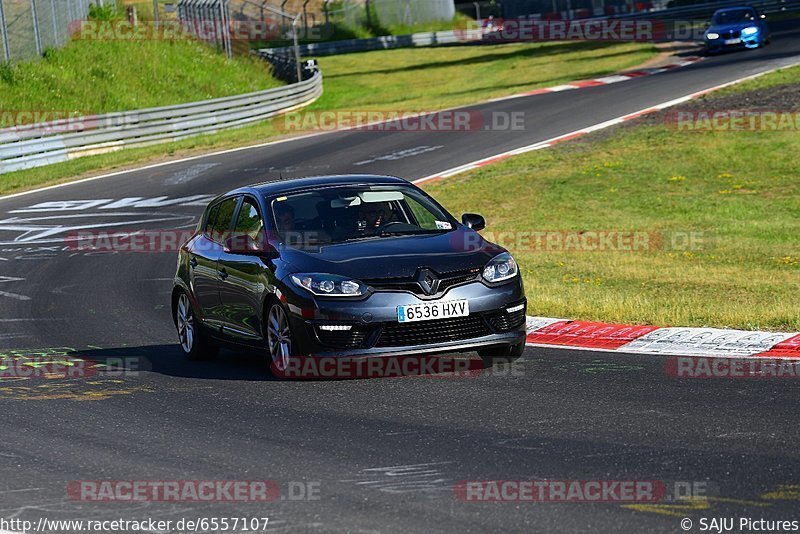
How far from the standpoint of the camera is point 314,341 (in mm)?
9633

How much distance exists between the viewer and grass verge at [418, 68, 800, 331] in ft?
43.1

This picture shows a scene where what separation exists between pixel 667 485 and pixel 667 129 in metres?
22.2

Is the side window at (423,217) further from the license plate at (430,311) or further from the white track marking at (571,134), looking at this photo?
the white track marking at (571,134)

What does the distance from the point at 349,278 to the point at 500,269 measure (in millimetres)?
1216

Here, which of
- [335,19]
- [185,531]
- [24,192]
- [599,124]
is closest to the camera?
[185,531]

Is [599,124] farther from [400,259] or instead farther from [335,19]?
[335,19]

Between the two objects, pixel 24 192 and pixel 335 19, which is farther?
pixel 335 19

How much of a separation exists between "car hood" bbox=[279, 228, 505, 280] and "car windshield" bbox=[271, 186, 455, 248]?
203mm

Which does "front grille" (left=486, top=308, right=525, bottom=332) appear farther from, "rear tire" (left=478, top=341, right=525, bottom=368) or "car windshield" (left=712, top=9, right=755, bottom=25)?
"car windshield" (left=712, top=9, right=755, bottom=25)

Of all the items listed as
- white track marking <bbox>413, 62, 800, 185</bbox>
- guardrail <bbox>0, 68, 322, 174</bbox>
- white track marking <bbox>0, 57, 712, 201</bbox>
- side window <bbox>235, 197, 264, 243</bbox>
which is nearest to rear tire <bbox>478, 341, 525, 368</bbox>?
side window <bbox>235, 197, 264, 243</bbox>

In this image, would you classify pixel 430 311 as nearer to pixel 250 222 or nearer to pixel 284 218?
pixel 284 218

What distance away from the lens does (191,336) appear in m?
11.8

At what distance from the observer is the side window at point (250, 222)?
1094cm

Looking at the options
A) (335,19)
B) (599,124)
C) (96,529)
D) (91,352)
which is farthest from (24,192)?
(335,19)
